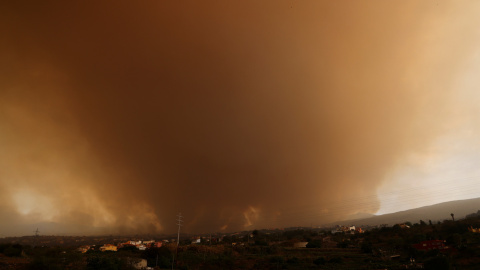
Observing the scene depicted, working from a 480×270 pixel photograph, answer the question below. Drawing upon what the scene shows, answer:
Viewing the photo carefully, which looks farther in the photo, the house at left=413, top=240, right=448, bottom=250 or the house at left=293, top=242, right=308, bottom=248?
the house at left=293, top=242, right=308, bottom=248

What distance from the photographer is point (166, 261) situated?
25734mm

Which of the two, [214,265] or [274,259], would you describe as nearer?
[214,265]

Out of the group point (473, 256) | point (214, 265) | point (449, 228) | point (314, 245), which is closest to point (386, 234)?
point (449, 228)

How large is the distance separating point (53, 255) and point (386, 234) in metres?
51.4

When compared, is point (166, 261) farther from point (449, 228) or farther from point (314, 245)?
point (449, 228)

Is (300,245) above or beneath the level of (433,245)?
beneath

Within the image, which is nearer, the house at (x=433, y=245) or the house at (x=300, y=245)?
the house at (x=433, y=245)

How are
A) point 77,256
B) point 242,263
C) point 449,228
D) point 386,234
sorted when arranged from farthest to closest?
point 386,234
point 449,228
point 242,263
point 77,256

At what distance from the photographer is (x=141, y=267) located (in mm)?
22719

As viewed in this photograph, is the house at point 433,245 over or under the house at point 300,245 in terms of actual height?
over

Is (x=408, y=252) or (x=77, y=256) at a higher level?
Result: (x=77, y=256)

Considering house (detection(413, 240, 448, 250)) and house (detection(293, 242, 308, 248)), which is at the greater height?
house (detection(413, 240, 448, 250))

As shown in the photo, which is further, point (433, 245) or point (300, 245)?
point (300, 245)

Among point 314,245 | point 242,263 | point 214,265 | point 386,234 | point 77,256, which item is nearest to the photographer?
point 77,256
